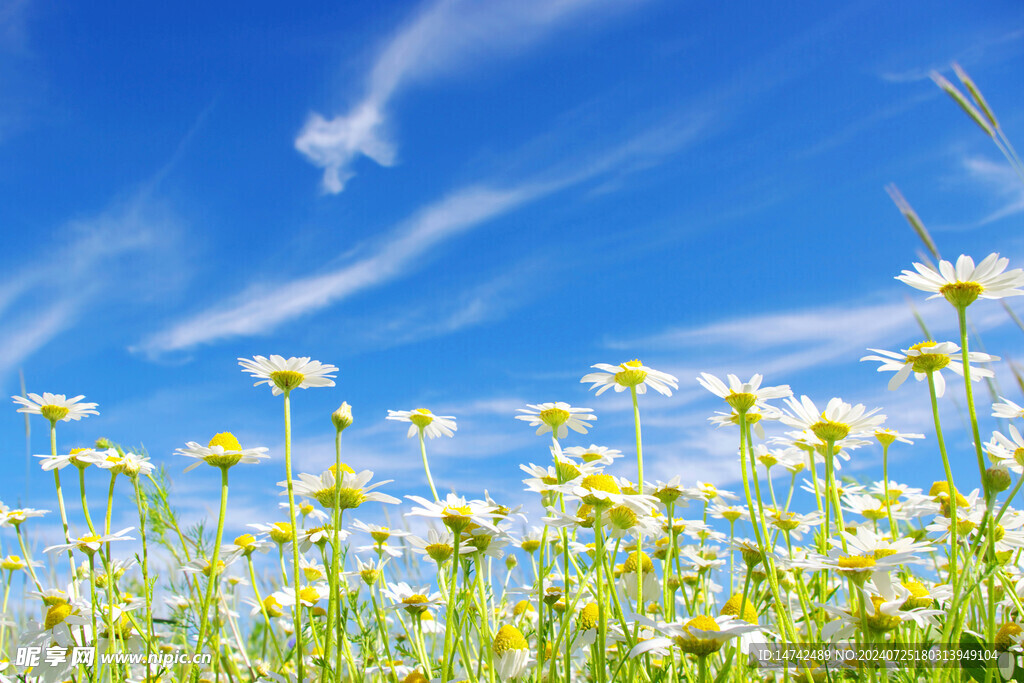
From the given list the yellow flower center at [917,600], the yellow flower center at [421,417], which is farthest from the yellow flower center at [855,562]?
the yellow flower center at [421,417]

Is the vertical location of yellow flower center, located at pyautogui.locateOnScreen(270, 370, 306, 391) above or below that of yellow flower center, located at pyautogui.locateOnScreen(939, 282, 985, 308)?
below

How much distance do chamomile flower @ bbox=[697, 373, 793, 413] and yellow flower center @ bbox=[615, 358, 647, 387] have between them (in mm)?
312

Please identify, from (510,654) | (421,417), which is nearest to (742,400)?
(510,654)

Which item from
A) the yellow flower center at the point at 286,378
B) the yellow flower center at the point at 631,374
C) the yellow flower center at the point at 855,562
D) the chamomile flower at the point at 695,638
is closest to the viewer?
the chamomile flower at the point at 695,638

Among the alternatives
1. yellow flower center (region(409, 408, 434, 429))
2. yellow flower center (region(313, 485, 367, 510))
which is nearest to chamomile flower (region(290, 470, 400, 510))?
yellow flower center (region(313, 485, 367, 510))

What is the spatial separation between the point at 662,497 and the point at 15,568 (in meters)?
3.24

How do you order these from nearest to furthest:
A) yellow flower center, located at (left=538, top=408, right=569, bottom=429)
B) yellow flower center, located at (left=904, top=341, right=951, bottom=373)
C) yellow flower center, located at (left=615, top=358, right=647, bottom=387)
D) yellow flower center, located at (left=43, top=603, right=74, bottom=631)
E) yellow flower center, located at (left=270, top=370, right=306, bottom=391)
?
yellow flower center, located at (left=904, top=341, right=951, bottom=373)
yellow flower center, located at (left=270, top=370, right=306, bottom=391)
yellow flower center, located at (left=615, top=358, right=647, bottom=387)
yellow flower center, located at (left=538, top=408, right=569, bottom=429)
yellow flower center, located at (left=43, top=603, right=74, bottom=631)

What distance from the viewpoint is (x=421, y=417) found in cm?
288

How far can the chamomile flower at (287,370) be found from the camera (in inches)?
91.7

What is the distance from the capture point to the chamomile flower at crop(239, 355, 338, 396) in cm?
233

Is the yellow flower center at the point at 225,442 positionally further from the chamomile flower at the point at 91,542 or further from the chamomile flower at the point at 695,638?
the chamomile flower at the point at 695,638

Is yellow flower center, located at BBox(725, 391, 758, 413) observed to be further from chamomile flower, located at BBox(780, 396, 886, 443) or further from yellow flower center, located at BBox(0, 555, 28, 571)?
yellow flower center, located at BBox(0, 555, 28, 571)

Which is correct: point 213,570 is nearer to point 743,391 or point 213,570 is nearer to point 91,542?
point 91,542

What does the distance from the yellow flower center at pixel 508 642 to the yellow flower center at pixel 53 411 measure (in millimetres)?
2102
